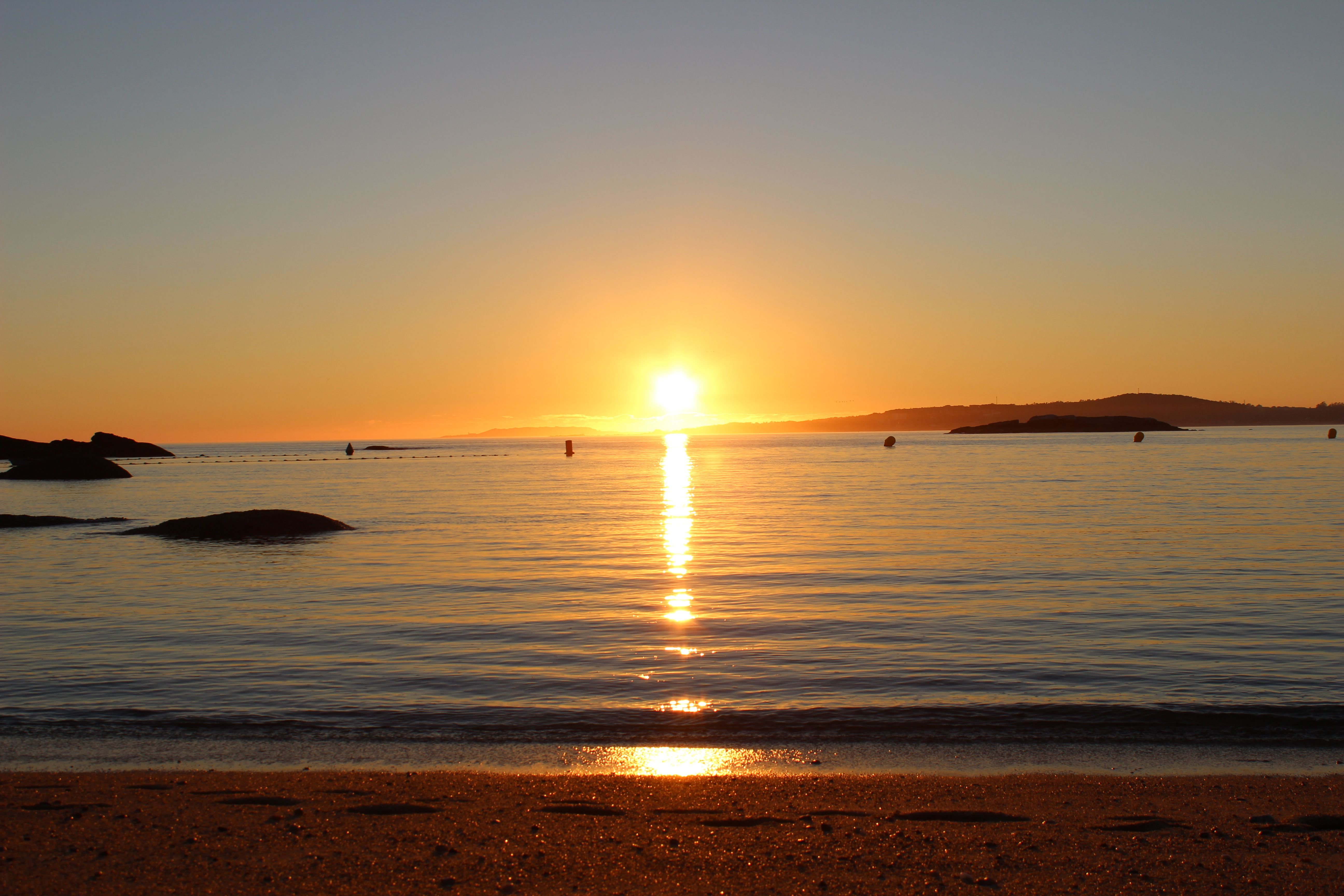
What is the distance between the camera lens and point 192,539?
3725 centimetres

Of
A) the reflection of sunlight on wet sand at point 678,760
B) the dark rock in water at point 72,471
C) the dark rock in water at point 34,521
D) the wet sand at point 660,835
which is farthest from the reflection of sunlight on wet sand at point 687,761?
the dark rock in water at point 72,471

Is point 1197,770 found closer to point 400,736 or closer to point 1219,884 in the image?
point 1219,884

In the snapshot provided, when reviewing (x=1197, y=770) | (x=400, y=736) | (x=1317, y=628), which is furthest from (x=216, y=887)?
(x=1317, y=628)

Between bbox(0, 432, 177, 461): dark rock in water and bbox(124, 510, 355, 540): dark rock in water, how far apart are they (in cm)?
10742

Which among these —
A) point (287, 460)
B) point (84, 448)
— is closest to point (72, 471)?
point (84, 448)

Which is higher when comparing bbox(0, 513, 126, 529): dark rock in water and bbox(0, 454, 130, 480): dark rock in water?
bbox(0, 454, 130, 480): dark rock in water

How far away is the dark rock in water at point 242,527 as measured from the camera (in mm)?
37625

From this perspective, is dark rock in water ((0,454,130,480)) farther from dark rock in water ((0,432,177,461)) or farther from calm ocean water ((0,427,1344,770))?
calm ocean water ((0,427,1344,770))

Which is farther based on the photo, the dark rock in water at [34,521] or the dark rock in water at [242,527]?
the dark rock in water at [34,521]

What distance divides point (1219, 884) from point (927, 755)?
13.6 feet

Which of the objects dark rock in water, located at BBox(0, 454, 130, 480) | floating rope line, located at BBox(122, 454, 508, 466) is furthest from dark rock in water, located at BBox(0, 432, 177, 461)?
dark rock in water, located at BBox(0, 454, 130, 480)

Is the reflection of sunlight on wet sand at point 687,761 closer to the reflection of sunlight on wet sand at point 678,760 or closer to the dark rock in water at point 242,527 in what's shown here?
the reflection of sunlight on wet sand at point 678,760

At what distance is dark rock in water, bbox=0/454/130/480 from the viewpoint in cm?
9575

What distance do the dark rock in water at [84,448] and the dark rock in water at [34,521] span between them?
9629 cm
